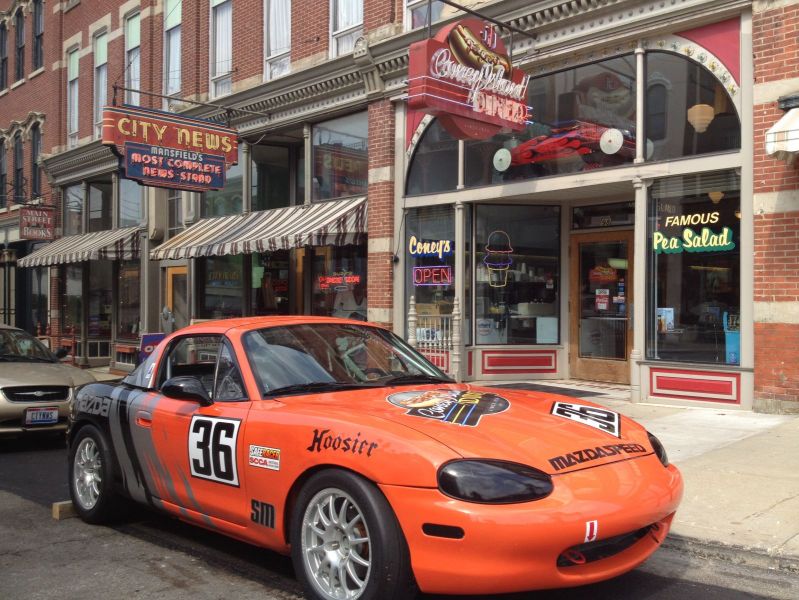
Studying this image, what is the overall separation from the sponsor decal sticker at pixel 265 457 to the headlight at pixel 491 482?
3.27 feet

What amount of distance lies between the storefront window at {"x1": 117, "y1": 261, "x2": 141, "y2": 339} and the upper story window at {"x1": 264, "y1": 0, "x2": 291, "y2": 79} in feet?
23.3

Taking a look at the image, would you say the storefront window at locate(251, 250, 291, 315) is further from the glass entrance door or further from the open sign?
the glass entrance door

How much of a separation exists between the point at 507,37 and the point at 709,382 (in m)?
5.66

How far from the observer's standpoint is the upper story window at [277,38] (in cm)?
1548

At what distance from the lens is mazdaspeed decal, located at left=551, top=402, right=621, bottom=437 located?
4191mm

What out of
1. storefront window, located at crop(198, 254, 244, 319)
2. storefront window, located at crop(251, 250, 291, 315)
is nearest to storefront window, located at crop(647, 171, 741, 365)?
storefront window, located at crop(251, 250, 291, 315)

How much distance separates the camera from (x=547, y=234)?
12.4 m

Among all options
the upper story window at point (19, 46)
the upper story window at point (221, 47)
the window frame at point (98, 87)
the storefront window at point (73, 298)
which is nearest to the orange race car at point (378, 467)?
the upper story window at point (221, 47)

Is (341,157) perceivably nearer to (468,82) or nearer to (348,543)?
(468,82)

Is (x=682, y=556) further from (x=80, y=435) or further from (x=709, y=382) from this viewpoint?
(x=709, y=382)

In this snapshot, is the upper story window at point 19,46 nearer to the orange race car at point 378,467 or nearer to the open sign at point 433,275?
the open sign at point 433,275

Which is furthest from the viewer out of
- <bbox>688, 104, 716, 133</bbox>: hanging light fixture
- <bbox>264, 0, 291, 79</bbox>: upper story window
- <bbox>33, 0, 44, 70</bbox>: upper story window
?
<bbox>33, 0, 44, 70</bbox>: upper story window

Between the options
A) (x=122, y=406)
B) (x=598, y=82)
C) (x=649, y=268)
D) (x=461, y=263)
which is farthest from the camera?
(x=461, y=263)

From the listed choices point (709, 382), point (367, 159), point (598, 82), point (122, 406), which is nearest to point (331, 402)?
point (122, 406)
